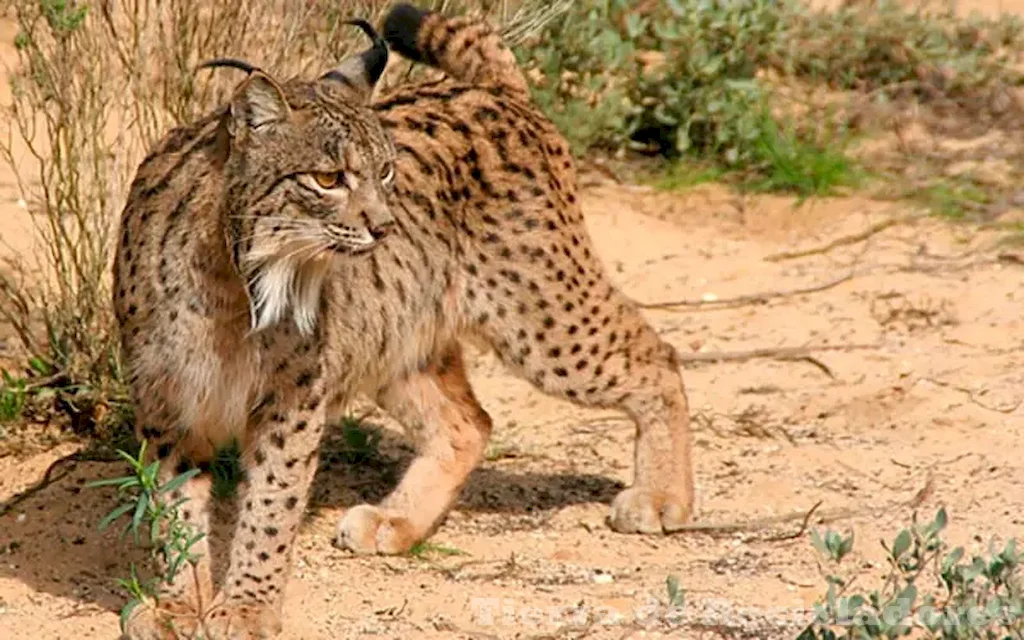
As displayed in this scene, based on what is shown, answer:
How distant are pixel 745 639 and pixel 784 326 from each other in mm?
2586

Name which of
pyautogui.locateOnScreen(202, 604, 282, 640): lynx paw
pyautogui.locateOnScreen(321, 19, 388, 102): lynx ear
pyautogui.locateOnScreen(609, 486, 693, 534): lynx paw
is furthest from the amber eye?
pyautogui.locateOnScreen(609, 486, 693, 534): lynx paw

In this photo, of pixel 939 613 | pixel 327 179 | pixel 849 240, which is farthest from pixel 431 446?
pixel 849 240

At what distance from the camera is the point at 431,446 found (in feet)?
21.2

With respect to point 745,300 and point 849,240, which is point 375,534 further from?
point 849,240

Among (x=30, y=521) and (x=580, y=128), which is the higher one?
(x=580, y=128)

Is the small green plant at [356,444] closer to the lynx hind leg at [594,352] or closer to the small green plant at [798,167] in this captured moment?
the lynx hind leg at [594,352]

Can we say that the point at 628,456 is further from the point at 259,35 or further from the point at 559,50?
the point at 559,50

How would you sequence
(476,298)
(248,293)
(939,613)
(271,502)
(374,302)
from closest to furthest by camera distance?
(939,613), (248,293), (271,502), (374,302), (476,298)

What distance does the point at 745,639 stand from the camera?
209 inches

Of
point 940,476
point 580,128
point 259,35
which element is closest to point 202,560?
point 259,35

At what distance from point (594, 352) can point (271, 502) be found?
4.28 feet

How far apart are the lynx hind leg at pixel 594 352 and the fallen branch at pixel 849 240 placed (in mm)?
1862

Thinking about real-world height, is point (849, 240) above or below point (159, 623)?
above

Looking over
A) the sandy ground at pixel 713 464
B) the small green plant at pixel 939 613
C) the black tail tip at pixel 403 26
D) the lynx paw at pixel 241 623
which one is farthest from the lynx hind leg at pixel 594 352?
the small green plant at pixel 939 613
